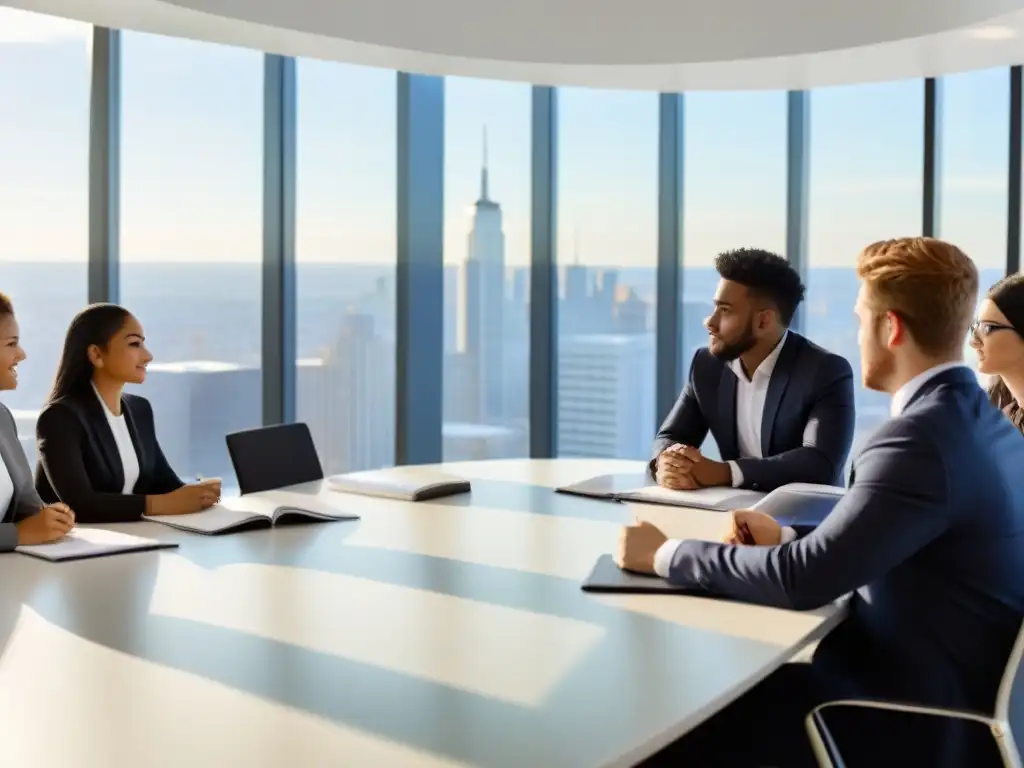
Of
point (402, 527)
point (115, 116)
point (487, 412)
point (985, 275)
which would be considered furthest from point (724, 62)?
point (402, 527)

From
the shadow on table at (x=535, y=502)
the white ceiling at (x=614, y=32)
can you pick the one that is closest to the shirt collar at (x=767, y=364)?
the shadow on table at (x=535, y=502)

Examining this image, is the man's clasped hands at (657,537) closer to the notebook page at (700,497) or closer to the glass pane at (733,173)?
the notebook page at (700,497)

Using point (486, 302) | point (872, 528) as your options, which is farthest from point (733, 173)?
point (872, 528)

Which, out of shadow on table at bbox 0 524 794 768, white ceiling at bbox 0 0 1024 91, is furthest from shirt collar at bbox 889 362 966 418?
white ceiling at bbox 0 0 1024 91

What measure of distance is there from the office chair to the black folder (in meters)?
0.45

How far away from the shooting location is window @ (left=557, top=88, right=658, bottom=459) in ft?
22.4

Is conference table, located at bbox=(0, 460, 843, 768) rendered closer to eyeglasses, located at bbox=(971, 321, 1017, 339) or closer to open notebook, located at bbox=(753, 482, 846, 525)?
open notebook, located at bbox=(753, 482, 846, 525)

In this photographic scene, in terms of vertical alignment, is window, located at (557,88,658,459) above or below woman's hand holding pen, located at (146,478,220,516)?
above

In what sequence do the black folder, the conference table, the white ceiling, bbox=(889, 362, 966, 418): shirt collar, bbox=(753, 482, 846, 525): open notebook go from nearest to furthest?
the conference table, bbox=(889, 362, 966, 418): shirt collar, the black folder, bbox=(753, 482, 846, 525): open notebook, the white ceiling

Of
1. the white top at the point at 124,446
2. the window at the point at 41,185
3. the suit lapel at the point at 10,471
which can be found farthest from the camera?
the window at the point at 41,185

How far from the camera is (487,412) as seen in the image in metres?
6.94

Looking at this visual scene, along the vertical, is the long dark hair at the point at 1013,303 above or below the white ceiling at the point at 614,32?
below

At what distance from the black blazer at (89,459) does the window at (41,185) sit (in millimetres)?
2397

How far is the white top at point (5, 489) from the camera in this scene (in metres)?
2.77
